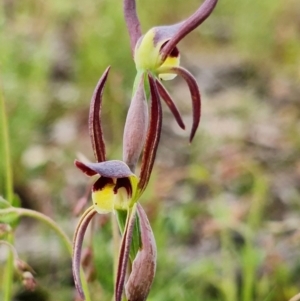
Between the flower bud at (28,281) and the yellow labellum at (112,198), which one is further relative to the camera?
the flower bud at (28,281)

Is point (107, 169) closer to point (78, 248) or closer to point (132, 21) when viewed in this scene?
point (78, 248)

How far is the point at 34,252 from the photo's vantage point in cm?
147

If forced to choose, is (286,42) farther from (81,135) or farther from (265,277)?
(265,277)

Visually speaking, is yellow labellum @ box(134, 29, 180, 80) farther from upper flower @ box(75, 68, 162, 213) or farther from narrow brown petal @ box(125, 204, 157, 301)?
narrow brown petal @ box(125, 204, 157, 301)

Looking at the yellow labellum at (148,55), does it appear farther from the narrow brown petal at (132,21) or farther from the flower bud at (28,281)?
the flower bud at (28,281)

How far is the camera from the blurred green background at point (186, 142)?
52.8 inches

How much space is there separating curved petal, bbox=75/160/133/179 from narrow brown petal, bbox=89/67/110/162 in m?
0.05

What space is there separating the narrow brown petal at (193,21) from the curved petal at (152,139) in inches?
2.0

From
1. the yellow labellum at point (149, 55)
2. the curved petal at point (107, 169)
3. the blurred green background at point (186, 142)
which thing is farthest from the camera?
the blurred green background at point (186, 142)

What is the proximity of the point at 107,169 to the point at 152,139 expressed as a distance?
0.09 metres

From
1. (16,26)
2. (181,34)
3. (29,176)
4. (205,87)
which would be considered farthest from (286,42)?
(181,34)

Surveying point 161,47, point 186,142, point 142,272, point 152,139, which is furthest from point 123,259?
point 186,142

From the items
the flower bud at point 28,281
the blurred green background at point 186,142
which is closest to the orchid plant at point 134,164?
the flower bud at point 28,281

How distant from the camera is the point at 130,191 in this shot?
67 centimetres
